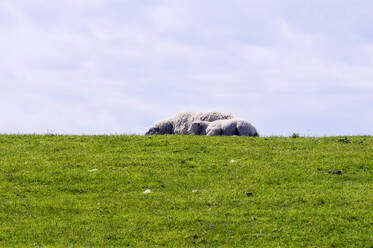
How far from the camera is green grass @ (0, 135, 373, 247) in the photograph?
1362 centimetres

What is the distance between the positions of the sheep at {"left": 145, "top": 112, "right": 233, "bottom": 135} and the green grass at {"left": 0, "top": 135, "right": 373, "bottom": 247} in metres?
5.64

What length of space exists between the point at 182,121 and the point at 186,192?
44.3ft

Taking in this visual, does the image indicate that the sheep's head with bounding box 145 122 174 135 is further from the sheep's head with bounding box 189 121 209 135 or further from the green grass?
the green grass

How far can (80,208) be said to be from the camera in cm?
1557

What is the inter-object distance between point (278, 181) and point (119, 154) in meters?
6.78

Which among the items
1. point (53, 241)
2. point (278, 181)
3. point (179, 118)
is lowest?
point (53, 241)

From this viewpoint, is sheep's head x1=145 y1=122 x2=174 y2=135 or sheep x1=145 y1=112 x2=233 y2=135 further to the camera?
sheep's head x1=145 y1=122 x2=174 y2=135

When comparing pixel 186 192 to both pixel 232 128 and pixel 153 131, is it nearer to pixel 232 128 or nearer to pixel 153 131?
pixel 232 128

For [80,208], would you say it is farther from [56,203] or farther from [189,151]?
[189,151]

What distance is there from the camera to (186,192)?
54.5 feet

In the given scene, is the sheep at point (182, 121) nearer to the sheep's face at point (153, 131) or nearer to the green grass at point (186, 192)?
the sheep's face at point (153, 131)

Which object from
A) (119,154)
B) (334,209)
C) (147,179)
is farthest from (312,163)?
(119,154)

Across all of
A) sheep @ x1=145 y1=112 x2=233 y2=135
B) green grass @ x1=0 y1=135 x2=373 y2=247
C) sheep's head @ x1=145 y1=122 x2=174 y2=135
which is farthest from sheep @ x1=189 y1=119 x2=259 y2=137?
sheep's head @ x1=145 y1=122 x2=174 y2=135

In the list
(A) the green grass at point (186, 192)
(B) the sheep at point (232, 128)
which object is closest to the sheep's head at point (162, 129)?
(B) the sheep at point (232, 128)
